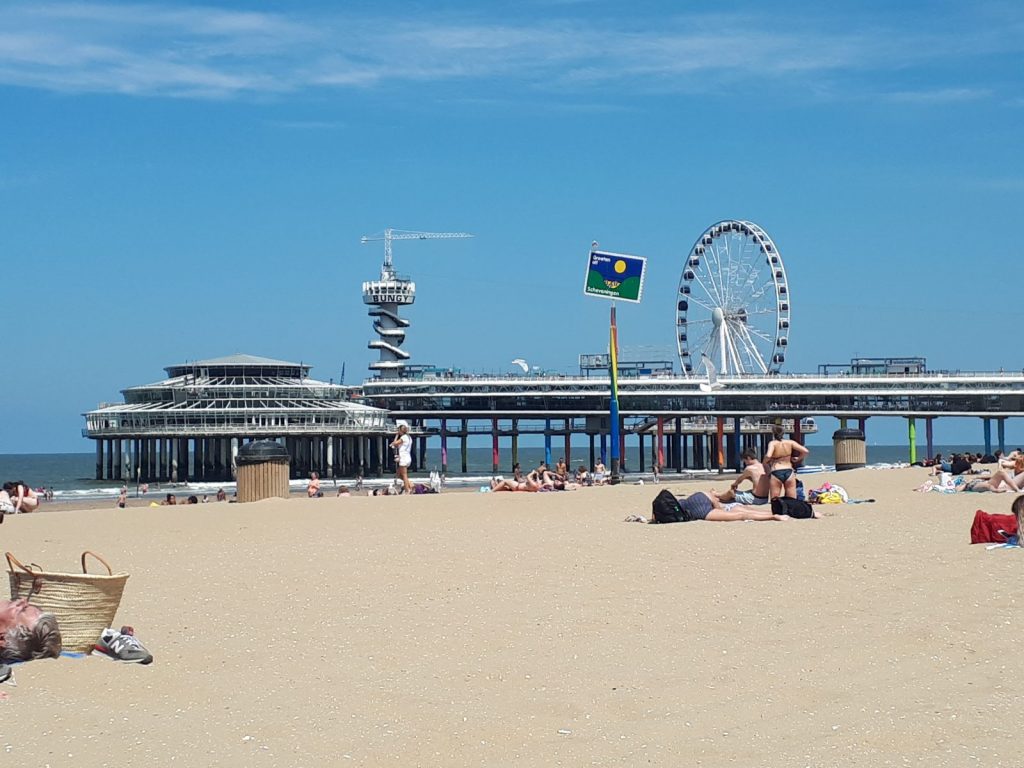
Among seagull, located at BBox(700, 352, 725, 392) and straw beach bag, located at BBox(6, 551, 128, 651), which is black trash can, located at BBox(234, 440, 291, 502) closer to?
straw beach bag, located at BBox(6, 551, 128, 651)

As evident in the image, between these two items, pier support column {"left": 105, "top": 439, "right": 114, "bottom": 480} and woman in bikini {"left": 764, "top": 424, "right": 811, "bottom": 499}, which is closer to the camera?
woman in bikini {"left": 764, "top": 424, "right": 811, "bottom": 499}

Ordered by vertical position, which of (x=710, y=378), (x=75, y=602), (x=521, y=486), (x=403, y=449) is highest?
(x=710, y=378)

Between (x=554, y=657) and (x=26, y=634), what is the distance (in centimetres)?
312

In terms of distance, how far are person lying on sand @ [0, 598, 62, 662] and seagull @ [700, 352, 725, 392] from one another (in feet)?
226

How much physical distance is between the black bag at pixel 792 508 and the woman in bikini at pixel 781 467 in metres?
0.99

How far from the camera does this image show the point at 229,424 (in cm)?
7556

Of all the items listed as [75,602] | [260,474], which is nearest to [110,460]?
[260,474]

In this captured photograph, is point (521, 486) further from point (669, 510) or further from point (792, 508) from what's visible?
point (792, 508)

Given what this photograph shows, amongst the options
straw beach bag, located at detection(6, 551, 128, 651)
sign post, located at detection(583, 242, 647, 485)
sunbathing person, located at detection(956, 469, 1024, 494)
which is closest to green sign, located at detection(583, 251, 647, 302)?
sign post, located at detection(583, 242, 647, 485)

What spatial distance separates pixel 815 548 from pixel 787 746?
5.69 meters

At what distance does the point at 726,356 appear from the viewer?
75.1 m

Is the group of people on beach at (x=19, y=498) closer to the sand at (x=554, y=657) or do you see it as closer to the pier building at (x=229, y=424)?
the sand at (x=554, y=657)

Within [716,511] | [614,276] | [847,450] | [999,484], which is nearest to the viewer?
[716,511]

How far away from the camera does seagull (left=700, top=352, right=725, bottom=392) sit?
7619 cm
